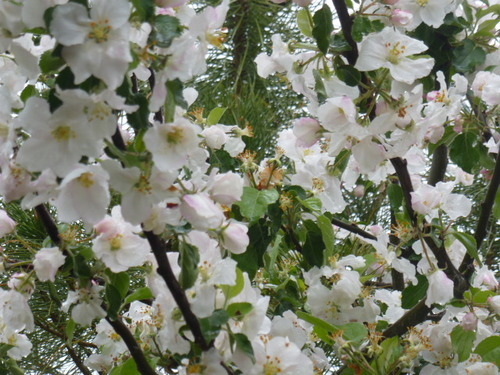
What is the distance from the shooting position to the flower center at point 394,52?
110 cm

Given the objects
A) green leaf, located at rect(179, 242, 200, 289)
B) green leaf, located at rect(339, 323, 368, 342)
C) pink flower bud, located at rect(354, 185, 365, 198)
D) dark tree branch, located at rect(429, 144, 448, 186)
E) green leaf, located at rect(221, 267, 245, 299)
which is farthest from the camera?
pink flower bud, located at rect(354, 185, 365, 198)

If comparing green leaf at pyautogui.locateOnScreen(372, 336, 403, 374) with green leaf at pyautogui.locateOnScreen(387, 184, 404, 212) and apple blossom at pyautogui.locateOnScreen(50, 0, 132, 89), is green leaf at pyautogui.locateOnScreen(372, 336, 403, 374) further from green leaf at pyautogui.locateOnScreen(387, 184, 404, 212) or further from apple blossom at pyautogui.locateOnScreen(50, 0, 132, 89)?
apple blossom at pyautogui.locateOnScreen(50, 0, 132, 89)

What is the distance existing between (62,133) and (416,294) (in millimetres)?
774

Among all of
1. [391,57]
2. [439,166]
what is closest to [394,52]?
[391,57]

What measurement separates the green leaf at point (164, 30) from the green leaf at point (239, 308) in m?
0.30

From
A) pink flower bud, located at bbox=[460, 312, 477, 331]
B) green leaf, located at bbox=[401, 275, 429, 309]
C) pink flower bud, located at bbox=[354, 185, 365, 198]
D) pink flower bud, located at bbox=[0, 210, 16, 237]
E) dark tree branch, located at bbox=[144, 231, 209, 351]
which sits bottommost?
dark tree branch, located at bbox=[144, 231, 209, 351]

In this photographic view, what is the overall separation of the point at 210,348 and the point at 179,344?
0.17ft

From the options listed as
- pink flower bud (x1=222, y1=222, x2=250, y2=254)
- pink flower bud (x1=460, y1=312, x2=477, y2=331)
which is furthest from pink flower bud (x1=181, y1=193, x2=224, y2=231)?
pink flower bud (x1=460, y1=312, x2=477, y2=331)

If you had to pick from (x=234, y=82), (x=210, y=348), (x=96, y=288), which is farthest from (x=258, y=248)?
(x=234, y=82)

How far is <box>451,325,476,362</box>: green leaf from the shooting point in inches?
50.4

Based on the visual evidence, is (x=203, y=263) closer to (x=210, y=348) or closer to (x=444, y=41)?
(x=210, y=348)

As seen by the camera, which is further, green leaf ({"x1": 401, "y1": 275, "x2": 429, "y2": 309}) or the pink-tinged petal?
green leaf ({"x1": 401, "y1": 275, "x2": 429, "y2": 309})

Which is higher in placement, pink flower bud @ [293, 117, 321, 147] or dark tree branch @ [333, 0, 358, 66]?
dark tree branch @ [333, 0, 358, 66]

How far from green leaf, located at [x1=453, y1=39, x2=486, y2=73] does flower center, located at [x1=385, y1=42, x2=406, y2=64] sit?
45cm
